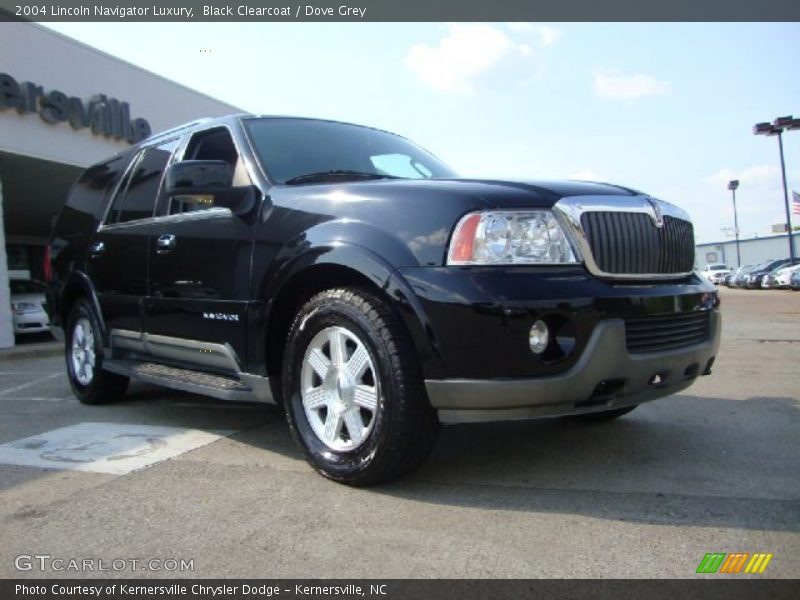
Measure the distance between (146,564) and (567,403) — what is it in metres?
1.73

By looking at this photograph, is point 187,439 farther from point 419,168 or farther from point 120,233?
point 419,168

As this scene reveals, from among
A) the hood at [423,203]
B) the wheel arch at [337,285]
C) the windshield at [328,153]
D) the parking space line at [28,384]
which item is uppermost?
the windshield at [328,153]

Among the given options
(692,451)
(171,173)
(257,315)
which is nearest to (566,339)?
(692,451)

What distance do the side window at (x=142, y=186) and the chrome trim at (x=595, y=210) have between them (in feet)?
9.64

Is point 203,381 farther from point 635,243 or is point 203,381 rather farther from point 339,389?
point 635,243

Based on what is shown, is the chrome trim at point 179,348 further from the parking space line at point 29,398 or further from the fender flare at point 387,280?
the parking space line at point 29,398

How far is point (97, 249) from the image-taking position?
205 inches

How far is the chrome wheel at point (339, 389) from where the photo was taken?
10.2 ft

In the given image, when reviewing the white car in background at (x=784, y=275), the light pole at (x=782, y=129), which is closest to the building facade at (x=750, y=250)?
the light pole at (x=782, y=129)

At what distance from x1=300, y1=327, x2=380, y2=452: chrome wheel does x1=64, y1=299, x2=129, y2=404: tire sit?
2.48m

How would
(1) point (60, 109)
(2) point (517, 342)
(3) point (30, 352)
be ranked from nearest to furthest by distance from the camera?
1. (2) point (517, 342)
2. (3) point (30, 352)
3. (1) point (60, 109)

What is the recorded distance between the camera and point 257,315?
3590mm

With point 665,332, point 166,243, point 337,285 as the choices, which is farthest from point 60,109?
point 665,332

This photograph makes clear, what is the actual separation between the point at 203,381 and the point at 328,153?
1.56 meters
